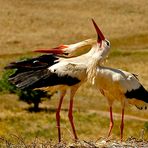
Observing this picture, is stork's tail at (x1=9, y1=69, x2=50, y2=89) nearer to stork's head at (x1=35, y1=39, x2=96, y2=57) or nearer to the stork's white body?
stork's head at (x1=35, y1=39, x2=96, y2=57)

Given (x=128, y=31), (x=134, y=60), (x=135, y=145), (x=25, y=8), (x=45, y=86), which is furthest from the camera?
(x=25, y=8)

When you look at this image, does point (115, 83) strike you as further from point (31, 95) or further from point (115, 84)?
point (31, 95)

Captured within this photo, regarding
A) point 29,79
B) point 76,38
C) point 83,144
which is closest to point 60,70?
point 29,79

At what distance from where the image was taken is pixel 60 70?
13594 millimetres

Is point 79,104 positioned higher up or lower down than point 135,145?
lower down

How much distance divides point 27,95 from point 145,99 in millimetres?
36424

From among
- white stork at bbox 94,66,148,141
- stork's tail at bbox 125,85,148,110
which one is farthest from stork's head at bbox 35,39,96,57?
stork's tail at bbox 125,85,148,110

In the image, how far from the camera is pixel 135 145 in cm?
1080

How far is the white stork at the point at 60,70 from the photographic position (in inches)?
517

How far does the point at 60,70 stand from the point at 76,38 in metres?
73.3

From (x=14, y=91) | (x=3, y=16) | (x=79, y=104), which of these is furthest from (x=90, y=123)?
(x=3, y=16)

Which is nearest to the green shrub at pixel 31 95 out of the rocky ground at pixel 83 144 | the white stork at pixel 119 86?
the white stork at pixel 119 86

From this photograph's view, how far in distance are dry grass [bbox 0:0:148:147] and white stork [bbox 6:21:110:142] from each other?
75.5 feet

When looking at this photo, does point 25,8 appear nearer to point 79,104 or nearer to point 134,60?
point 134,60
